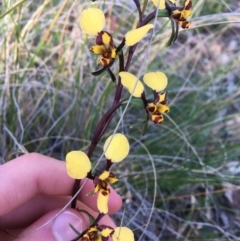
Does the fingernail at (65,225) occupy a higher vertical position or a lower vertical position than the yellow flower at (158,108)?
lower

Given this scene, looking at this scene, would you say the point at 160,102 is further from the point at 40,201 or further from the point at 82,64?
the point at 82,64

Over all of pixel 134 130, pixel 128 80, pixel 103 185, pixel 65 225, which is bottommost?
pixel 134 130

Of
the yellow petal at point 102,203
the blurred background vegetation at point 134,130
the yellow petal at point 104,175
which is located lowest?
the blurred background vegetation at point 134,130

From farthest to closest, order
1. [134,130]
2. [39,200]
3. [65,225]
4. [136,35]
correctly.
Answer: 1. [134,130]
2. [39,200]
3. [65,225]
4. [136,35]

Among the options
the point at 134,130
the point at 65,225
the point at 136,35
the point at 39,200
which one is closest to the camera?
the point at 136,35

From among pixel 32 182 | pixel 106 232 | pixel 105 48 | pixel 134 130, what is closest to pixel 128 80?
pixel 105 48

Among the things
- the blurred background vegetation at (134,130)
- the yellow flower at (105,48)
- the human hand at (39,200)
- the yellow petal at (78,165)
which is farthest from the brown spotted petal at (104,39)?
the blurred background vegetation at (134,130)

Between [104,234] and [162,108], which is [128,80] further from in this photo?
[104,234]

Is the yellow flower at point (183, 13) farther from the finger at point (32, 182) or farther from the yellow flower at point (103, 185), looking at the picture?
the finger at point (32, 182)
